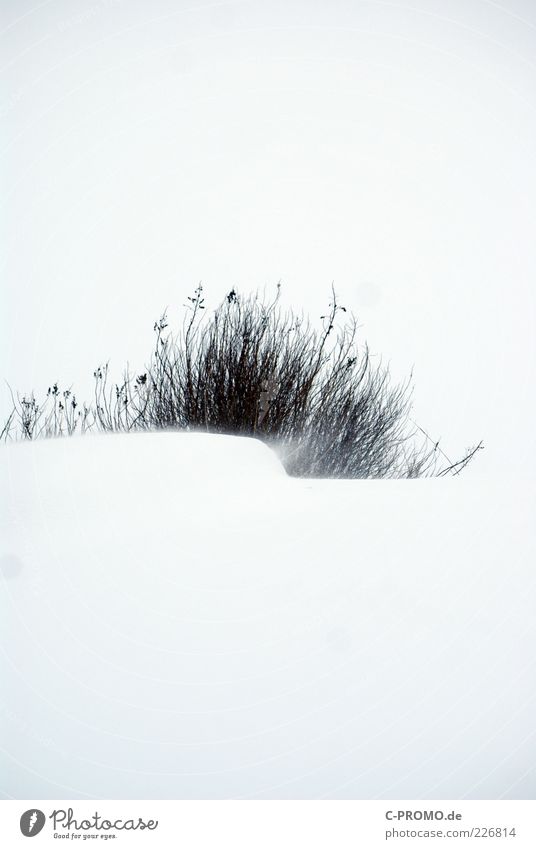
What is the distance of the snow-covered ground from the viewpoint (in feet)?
5.29

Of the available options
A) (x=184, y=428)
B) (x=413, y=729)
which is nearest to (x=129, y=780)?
(x=413, y=729)

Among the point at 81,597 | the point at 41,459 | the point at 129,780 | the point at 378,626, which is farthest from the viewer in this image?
the point at 41,459

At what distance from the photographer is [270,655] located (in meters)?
1.75

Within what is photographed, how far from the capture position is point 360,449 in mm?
7105

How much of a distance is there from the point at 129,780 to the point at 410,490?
164 centimetres

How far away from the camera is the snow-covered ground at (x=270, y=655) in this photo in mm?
1613
